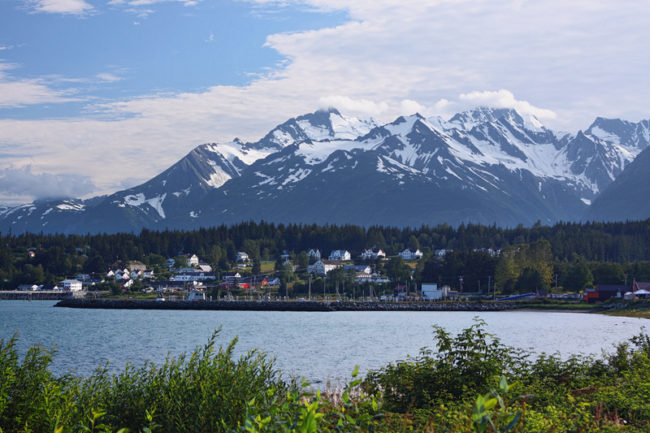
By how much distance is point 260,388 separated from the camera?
17.0m

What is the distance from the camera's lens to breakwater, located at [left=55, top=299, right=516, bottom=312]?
16062cm

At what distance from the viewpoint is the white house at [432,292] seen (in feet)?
620

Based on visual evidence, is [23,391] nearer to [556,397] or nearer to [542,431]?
[542,431]

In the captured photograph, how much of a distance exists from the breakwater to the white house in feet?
49.8

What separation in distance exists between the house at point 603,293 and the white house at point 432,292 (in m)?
42.1

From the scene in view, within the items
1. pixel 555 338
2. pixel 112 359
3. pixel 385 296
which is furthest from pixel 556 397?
pixel 385 296

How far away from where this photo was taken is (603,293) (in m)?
152

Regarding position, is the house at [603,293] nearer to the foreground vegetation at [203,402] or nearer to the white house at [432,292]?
the white house at [432,292]

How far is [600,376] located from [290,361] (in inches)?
1320

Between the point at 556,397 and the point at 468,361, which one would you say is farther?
the point at 468,361

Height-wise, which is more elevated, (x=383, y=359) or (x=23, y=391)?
(x=23, y=391)

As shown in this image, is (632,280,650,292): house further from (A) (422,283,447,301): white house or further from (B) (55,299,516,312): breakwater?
(A) (422,283,447,301): white house

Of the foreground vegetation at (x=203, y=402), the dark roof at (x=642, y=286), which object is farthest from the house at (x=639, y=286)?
the foreground vegetation at (x=203, y=402)

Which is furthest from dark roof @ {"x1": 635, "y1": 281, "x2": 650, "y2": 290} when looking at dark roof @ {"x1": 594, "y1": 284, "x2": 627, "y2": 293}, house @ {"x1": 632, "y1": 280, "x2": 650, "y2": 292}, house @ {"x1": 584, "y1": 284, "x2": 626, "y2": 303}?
dark roof @ {"x1": 594, "y1": 284, "x2": 627, "y2": 293}
